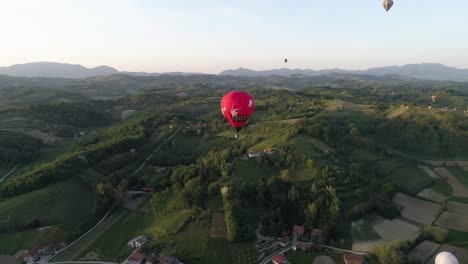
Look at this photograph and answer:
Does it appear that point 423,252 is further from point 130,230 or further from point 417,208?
point 130,230

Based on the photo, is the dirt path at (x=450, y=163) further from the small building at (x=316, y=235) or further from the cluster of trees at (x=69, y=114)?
the cluster of trees at (x=69, y=114)

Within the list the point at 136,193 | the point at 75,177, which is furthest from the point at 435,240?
the point at 75,177

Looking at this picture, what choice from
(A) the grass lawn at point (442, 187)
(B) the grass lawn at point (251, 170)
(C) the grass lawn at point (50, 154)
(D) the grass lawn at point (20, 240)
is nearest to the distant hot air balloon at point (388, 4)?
(B) the grass lawn at point (251, 170)

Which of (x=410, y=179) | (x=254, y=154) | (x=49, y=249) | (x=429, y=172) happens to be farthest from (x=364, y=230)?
(x=49, y=249)

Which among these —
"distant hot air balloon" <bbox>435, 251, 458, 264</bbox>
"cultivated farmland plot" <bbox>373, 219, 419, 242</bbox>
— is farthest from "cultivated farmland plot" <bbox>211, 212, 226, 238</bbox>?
"distant hot air balloon" <bbox>435, 251, 458, 264</bbox>

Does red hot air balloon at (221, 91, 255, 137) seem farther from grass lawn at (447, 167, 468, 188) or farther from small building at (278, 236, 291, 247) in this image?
grass lawn at (447, 167, 468, 188)

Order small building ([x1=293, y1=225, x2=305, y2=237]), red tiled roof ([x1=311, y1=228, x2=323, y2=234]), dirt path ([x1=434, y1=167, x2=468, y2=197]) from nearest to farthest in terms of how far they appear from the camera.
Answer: red tiled roof ([x1=311, y1=228, x2=323, y2=234]), small building ([x1=293, y1=225, x2=305, y2=237]), dirt path ([x1=434, y1=167, x2=468, y2=197])
